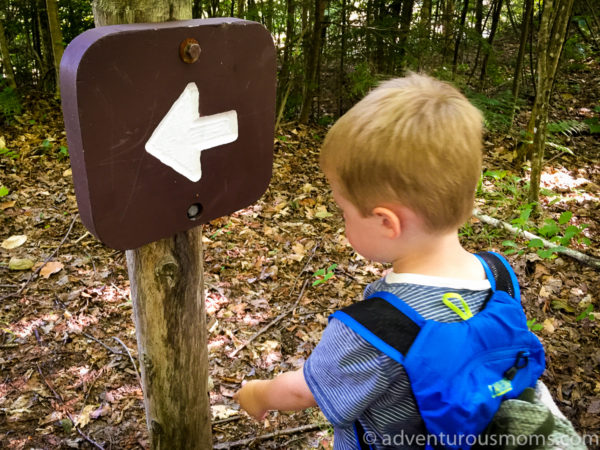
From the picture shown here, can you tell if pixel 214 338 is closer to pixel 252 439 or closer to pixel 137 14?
pixel 252 439

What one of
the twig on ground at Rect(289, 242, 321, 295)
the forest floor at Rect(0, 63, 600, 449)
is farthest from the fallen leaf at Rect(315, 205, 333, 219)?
the twig on ground at Rect(289, 242, 321, 295)

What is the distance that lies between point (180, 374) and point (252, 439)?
1.02m

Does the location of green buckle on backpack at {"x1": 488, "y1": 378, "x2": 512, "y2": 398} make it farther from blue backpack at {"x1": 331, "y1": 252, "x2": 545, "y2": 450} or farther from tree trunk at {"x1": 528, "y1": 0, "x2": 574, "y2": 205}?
tree trunk at {"x1": 528, "y1": 0, "x2": 574, "y2": 205}

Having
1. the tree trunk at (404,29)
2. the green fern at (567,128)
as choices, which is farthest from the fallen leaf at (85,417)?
Result: the green fern at (567,128)

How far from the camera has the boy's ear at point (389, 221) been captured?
1094mm

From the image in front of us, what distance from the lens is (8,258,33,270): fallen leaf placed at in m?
3.80

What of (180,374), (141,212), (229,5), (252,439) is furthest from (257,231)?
(229,5)

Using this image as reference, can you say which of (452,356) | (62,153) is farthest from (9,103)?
(452,356)

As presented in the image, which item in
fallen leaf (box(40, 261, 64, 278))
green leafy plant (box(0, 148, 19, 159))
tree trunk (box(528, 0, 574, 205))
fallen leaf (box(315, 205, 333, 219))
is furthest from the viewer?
green leafy plant (box(0, 148, 19, 159))

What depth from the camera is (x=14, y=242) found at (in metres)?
4.14

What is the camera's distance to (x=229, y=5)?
7312 millimetres

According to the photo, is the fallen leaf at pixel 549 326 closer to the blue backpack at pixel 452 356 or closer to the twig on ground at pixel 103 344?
→ the blue backpack at pixel 452 356

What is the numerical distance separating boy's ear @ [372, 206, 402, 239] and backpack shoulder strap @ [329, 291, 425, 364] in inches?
5.9

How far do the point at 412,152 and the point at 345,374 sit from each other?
52cm
